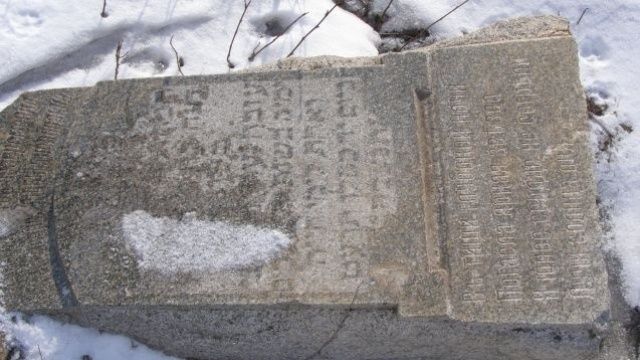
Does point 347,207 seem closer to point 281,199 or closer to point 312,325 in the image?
point 281,199

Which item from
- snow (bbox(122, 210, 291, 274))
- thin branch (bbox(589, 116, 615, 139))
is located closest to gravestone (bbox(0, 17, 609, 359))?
snow (bbox(122, 210, 291, 274))

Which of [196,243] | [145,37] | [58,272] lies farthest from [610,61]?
[58,272]

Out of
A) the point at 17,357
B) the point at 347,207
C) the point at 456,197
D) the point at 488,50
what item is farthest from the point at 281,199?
the point at 17,357

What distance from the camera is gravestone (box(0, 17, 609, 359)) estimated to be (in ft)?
8.42

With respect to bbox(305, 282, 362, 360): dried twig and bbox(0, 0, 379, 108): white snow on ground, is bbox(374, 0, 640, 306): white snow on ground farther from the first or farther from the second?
bbox(305, 282, 362, 360): dried twig

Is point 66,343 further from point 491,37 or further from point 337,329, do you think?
point 491,37

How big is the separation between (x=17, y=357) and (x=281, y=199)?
129 centimetres

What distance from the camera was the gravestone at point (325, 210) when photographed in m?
2.57

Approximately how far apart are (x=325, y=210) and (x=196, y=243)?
51 cm

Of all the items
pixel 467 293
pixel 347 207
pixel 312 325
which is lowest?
pixel 312 325

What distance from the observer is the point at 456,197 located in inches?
105

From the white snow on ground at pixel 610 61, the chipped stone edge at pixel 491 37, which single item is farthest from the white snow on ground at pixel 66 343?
the white snow on ground at pixel 610 61

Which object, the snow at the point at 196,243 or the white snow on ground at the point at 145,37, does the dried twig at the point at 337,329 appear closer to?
the snow at the point at 196,243

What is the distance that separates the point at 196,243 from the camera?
2.65 m
